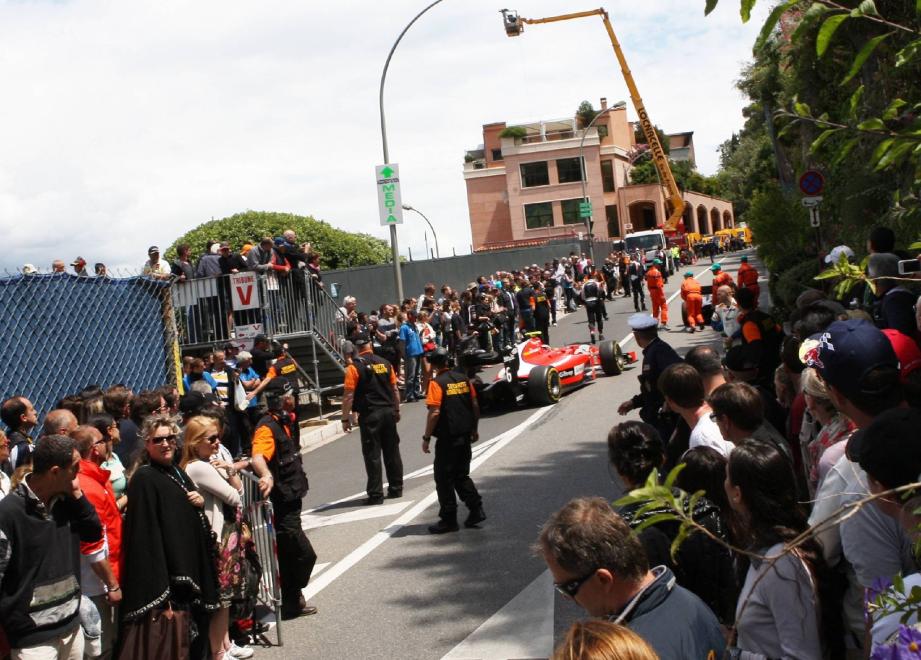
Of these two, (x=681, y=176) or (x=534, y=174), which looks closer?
(x=534, y=174)

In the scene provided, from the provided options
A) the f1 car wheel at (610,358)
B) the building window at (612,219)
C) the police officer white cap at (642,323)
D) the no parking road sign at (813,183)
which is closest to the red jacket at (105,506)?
the police officer white cap at (642,323)

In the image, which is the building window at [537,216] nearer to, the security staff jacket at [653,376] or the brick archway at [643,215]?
the brick archway at [643,215]

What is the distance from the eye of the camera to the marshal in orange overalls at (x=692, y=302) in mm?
23812

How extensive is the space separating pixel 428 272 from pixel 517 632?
33155 millimetres

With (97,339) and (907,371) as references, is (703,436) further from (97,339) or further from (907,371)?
(97,339)

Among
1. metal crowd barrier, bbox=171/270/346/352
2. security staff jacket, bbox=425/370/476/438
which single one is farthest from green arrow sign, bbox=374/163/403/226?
security staff jacket, bbox=425/370/476/438

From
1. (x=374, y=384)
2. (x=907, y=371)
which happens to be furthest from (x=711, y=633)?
(x=374, y=384)

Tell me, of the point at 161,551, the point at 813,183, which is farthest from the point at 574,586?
the point at 813,183

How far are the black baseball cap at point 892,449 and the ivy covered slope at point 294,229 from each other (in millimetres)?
42820

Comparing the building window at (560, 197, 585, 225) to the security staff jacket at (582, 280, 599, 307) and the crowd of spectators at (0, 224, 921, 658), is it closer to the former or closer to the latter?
the security staff jacket at (582, 280, 599, 307)

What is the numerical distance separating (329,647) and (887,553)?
444cm

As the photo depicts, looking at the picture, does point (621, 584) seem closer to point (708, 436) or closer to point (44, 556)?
point (708, 436)

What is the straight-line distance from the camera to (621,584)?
3113 mm

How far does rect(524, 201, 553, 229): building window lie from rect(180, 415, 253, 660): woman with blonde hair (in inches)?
2849
